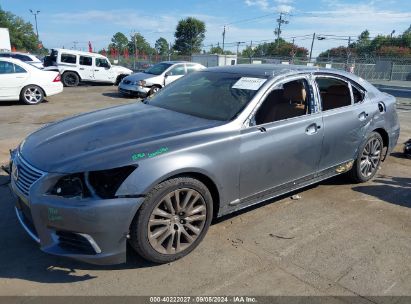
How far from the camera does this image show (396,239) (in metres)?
3.75

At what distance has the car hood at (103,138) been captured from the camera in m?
2.89

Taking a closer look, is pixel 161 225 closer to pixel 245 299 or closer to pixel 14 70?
pixel 245 299

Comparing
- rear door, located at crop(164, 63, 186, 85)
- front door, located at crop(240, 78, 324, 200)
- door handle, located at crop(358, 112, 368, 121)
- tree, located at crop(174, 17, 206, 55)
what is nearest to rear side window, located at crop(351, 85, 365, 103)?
door handle, located at crop(358, 112, 368, 121)

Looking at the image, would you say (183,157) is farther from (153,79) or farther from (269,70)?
(153,79)

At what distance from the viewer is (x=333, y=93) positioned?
4.77 meters

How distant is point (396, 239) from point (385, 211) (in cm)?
70

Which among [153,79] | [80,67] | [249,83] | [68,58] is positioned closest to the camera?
[249,83]

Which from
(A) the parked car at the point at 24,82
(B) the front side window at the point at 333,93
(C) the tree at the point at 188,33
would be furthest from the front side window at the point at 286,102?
(C) the tree at the point at 188,33

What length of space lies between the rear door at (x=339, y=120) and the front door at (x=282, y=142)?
6.5 inches

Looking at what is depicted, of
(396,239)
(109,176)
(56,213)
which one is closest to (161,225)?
(109,176)

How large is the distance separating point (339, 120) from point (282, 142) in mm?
1066

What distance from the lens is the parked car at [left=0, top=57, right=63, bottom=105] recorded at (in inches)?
466

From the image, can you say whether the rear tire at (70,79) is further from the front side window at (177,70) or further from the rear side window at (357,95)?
the rear side window at (357,95)

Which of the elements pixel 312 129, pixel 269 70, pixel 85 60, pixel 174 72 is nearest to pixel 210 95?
pixel 269 70
